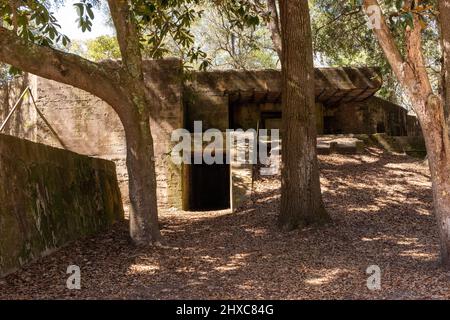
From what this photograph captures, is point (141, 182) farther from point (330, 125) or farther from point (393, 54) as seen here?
point (330, 125)

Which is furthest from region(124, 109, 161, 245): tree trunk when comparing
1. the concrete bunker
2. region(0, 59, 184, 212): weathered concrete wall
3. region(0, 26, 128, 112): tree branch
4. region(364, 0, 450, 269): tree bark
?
region(0, 59, 184, 212): weathered concrete wall

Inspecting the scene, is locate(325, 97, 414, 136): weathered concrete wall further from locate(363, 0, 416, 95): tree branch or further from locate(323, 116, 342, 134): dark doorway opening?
locate(363, 0, 416, 95): tree branch

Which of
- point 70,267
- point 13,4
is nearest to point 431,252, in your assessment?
point 70,267

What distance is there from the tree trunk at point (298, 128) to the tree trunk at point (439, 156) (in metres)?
2.59

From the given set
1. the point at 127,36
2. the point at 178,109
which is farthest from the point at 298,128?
the point at 178,109

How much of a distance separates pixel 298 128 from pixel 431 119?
282 cm

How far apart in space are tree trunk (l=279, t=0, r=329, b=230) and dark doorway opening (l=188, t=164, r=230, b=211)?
7.25 m

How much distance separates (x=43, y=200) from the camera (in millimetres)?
6926

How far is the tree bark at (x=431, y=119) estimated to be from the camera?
5438 millimetres

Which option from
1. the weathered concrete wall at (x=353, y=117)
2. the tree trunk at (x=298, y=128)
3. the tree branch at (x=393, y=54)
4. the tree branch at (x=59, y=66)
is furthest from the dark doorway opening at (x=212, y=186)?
the tree branch at (x=393, y=54)

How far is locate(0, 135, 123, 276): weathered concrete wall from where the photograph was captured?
5934mm

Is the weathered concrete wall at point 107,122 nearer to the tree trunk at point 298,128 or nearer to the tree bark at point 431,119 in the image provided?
the tree trunk at point 298,128

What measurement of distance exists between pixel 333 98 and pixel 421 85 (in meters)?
9.27
